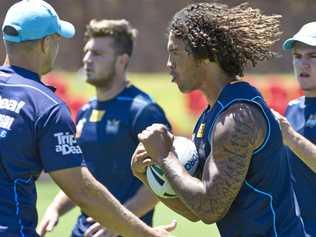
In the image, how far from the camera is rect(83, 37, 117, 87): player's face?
27.3 feet

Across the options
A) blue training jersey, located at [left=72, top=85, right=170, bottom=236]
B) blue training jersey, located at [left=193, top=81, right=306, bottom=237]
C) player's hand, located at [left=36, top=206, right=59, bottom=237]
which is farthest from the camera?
blue training jersey, located at [left=72, top=85, right=170, bottom=236]

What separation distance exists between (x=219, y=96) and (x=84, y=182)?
0.88 m

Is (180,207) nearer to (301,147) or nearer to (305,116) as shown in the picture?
(301,147)

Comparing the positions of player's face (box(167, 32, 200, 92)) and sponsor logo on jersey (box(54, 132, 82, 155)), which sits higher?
player's face (box(167, 32, 200, 92))

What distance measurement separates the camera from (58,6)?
22.4m

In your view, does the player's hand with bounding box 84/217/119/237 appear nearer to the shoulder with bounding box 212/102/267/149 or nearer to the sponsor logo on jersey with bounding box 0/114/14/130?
the sponsor logo on jersey with bounding box 0/114/14/130

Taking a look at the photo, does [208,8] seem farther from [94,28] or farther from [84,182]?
[94,28]

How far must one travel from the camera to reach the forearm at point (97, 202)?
529 centimetres

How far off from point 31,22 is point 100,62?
2.98 meters

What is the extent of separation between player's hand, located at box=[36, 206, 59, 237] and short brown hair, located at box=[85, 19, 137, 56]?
1638mm

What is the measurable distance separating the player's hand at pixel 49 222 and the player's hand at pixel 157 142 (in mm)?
2274

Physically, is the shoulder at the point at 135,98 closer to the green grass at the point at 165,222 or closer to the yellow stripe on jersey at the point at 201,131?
the yellow stripe on jersey at the point at 201,131

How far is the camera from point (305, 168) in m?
7.00

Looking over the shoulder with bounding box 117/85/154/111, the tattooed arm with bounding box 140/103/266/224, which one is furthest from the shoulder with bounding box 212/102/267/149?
the shoulder with bounding box 117/85/154/111
